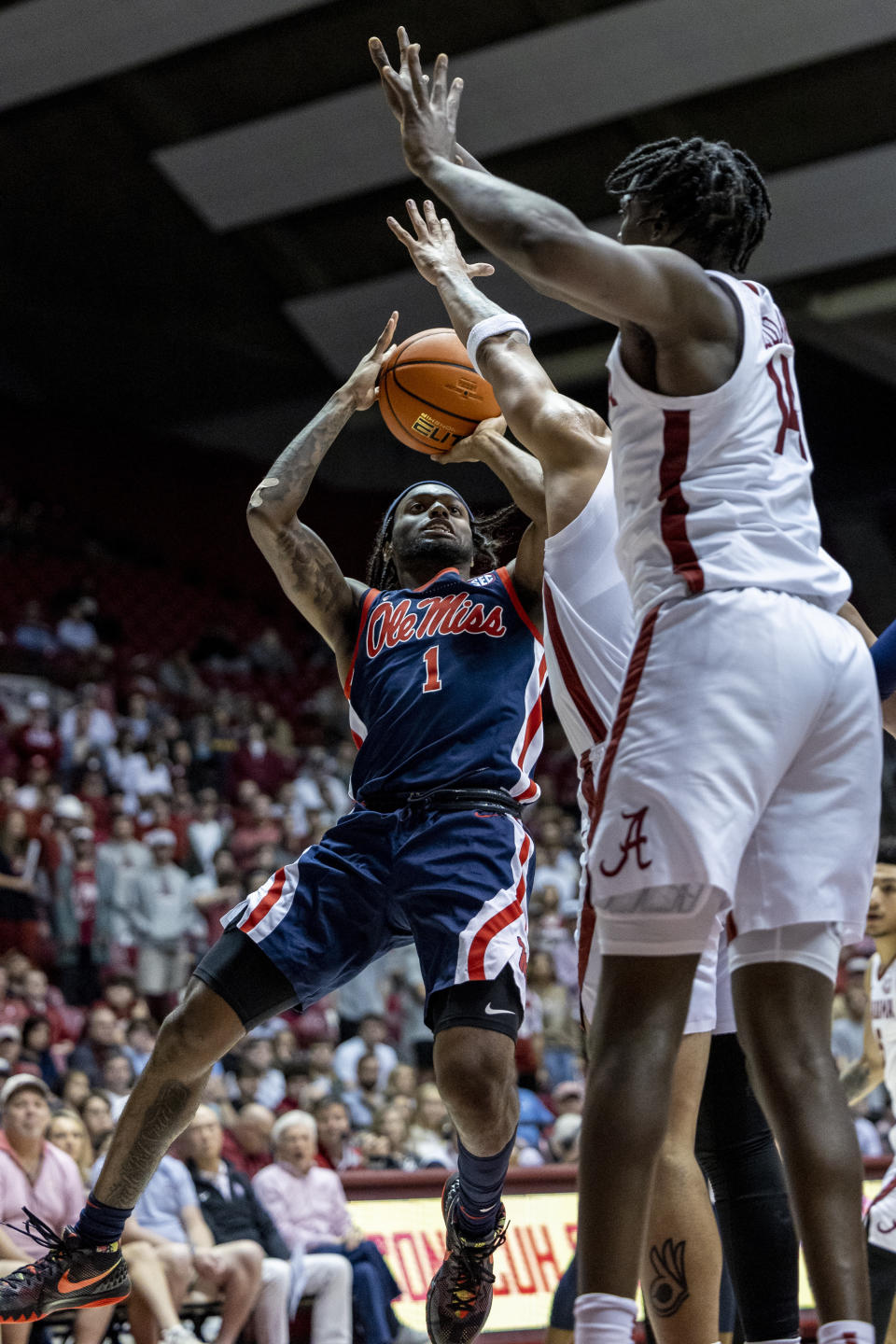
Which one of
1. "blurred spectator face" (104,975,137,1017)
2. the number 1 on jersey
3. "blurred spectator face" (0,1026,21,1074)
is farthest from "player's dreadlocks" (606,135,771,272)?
"blurred spectator face" (104,975,137,1017)

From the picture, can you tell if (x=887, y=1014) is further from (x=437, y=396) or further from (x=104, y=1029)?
(x=104, y=1029)

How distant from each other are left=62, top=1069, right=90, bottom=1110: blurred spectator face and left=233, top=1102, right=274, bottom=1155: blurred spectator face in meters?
0.90

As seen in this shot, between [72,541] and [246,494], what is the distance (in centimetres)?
341

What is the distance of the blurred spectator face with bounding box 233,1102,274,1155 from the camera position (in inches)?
323

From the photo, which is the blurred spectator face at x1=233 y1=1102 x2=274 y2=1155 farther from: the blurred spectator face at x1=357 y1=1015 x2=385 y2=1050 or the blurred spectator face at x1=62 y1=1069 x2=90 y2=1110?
the blurred spectator face at x1=357 y1=1015 x2=385 y2=1050

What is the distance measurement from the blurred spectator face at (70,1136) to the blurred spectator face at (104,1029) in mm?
2504

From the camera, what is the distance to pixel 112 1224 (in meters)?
3.71

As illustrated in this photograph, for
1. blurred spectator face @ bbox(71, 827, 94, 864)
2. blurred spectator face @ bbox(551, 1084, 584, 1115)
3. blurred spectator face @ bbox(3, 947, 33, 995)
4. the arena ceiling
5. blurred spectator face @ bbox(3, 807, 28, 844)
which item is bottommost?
blurred spectator face @ bbox(551, 1084, 584, 1115)

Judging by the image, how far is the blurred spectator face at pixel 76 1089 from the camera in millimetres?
8094

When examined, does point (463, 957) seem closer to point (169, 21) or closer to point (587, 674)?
point (587, 674)

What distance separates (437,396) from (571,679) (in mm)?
1322

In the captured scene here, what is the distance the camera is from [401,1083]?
32.6ft

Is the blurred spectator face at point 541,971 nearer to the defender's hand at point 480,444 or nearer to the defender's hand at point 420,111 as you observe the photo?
the defender's hand at point 480,444

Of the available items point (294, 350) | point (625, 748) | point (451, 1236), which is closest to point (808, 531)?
point (625, 748)
